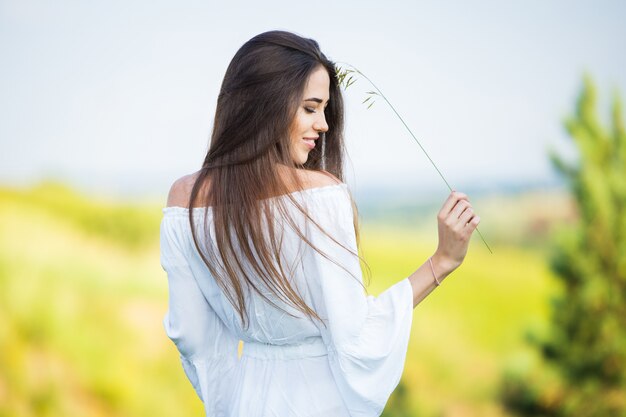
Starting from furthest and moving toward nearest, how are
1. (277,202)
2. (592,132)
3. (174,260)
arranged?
(592,132), (174,260), (277,202)

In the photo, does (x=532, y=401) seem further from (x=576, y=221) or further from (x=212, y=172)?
(x=212, y=172)

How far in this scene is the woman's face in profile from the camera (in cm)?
160

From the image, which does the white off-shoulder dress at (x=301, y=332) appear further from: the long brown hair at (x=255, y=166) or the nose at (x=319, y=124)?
the nose at (x=319, y=124)

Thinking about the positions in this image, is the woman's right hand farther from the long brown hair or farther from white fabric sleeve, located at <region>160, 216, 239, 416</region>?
Answer: white fabric sleeve, located at <region>160, 216, 239, 416</region>

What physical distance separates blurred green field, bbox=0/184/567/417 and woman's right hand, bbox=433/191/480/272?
9.99 feet

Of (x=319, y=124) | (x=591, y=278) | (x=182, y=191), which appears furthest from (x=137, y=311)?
(x=319, y=124)

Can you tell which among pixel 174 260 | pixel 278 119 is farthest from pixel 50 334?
pixel 278 119

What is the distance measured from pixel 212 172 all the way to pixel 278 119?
0.17 meters

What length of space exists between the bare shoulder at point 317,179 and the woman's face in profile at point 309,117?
7cm

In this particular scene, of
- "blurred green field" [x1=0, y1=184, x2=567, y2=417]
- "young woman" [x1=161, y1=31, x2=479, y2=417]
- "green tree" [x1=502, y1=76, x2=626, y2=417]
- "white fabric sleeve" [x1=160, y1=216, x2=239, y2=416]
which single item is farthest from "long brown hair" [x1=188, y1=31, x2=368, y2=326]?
"green tree" [x1=502, y1=76, x2=626, y2=417]

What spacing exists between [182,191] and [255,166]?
0.66 feet

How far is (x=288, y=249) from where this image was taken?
153 cm

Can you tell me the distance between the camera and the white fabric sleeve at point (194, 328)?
5.58 ft

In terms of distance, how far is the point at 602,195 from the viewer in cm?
452
